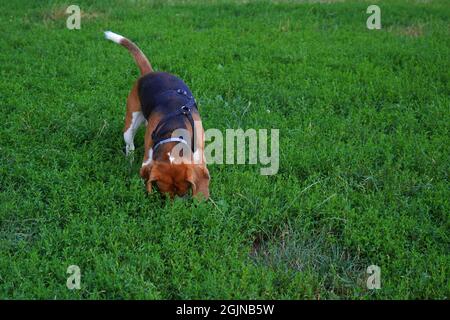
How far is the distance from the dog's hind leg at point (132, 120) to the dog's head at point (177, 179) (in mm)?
1078

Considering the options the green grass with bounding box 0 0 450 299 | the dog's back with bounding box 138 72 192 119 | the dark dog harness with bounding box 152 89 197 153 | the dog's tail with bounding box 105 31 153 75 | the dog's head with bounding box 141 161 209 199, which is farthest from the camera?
the dog's tail with bounding box 105 31 153 75

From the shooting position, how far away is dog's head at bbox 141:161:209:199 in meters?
4.56

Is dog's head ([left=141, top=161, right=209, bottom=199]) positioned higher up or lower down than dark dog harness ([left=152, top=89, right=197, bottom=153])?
lower down

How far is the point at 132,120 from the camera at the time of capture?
5.77 meters

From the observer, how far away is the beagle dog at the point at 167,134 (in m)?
4.60

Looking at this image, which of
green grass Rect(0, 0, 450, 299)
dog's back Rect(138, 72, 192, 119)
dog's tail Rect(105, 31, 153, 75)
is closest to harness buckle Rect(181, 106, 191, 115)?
dog's back Rect(138, 72, 192, 119)

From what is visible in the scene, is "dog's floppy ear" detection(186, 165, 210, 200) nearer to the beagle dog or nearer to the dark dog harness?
the beagle dog

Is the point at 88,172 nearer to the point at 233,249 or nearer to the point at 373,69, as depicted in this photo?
the point at 233,249

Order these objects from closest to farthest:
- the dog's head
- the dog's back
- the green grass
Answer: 1. the green grass
2. the dog's head
3. the dog's back

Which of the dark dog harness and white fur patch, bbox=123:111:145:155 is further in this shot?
white fur patch, bbox=123:111:145:155

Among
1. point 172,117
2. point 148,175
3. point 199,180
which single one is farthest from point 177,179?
point 172,117

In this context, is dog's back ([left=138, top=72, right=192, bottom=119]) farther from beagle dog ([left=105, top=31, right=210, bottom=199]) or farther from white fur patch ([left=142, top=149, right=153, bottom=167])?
white fur patch ([left=142, top=149, right=153, bottom=167])

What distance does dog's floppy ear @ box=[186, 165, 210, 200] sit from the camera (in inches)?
181
